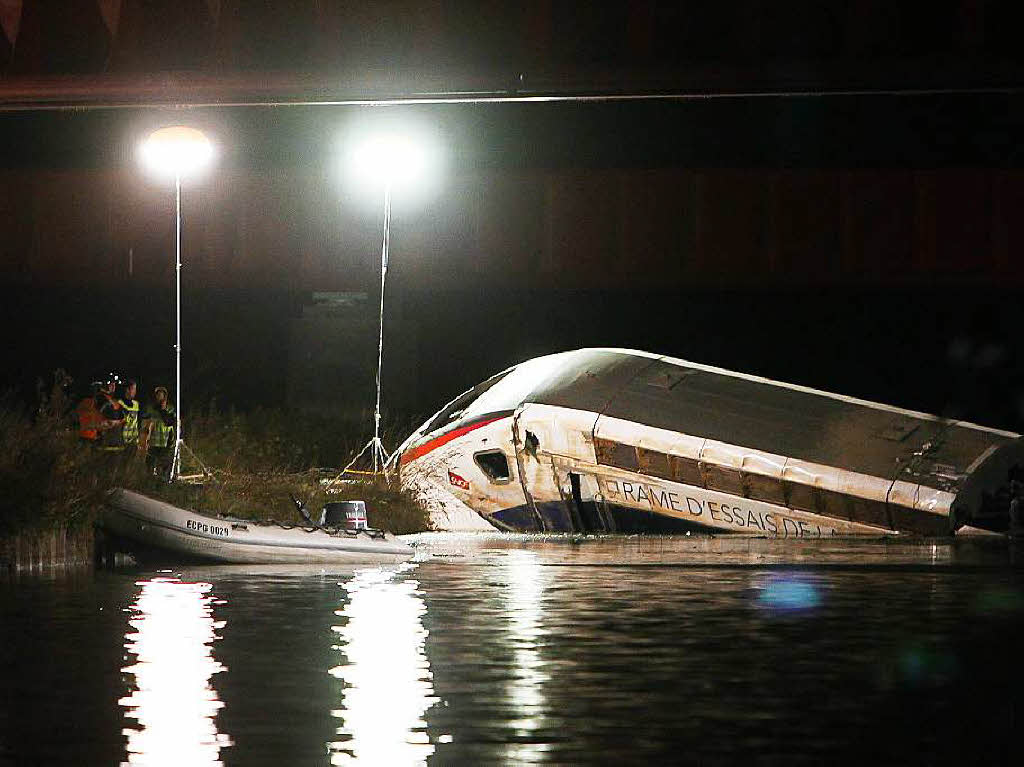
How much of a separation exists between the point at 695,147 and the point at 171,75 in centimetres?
943

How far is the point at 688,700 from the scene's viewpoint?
39.7ft

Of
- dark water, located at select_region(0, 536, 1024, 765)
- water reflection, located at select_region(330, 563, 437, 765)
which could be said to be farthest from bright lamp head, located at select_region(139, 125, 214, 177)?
water reflection, located at select_region(330, 563, 437, 765)

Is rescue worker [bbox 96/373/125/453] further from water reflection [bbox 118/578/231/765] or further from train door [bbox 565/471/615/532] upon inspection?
water reflection [bbox 118/578/231/765]

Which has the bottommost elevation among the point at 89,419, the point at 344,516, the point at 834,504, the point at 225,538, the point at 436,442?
the point at 225,538

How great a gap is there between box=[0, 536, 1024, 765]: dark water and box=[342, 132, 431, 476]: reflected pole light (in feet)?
39.7

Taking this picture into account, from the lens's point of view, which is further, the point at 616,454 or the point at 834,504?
the point at 616,454

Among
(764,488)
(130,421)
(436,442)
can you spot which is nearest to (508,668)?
(130,421)

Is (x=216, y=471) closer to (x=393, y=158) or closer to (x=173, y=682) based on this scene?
(x=393, y=158)

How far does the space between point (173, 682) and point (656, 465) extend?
2277 centimetres

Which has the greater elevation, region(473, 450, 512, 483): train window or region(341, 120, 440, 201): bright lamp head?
region(341, 120, 440, 201): bright lamp head

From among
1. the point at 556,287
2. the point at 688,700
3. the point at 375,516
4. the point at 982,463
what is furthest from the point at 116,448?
the point at 688,700

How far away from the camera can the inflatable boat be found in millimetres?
24719

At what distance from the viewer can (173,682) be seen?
12859 mm

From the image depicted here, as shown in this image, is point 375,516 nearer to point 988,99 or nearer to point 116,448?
point 116,448
